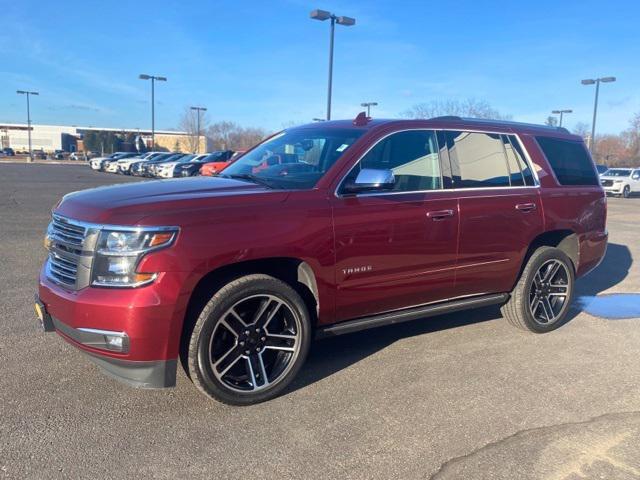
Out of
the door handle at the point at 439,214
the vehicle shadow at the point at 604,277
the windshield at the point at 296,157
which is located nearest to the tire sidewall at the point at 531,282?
the vehicle shadow at the point at 604,277

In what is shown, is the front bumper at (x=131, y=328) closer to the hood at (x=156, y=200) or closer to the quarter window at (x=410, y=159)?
the hood at (x=156, y=200)

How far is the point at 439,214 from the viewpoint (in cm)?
434

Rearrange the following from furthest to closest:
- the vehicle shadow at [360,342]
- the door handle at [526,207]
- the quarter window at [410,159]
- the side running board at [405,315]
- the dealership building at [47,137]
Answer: the dealership building at [47,137] < the door handle at [526,207] < the quarter window at [410,159] < the vehicle shadow at [360,342] < the side running board at [405,315]

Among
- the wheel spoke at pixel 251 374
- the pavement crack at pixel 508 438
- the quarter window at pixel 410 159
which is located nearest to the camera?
the pavement crack at pixel 508 438

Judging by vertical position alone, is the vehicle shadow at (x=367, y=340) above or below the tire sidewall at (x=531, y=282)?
below

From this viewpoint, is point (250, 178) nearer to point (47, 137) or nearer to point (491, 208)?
point (491, 208)

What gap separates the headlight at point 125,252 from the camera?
3.13 metres

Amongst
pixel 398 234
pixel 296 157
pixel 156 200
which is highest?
pixel 296 157

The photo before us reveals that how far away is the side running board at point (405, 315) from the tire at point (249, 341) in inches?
9.9

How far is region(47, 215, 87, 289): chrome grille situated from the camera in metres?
3.32

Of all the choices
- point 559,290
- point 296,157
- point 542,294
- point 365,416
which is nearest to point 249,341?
point 365,416

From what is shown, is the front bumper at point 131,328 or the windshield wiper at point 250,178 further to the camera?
the windshield wiper at point 250,178

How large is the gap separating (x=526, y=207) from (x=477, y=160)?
676mm

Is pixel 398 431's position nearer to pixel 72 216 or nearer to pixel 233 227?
pixel 233 227
